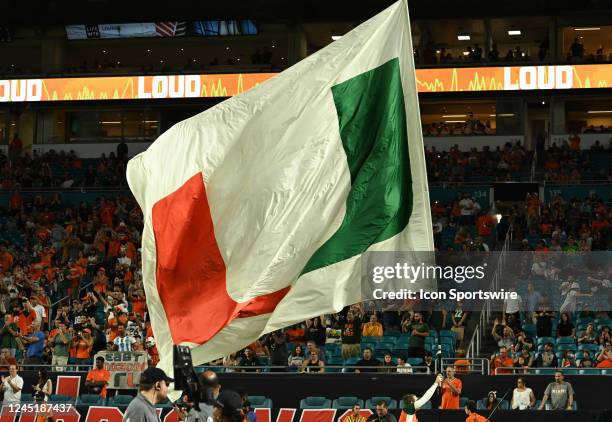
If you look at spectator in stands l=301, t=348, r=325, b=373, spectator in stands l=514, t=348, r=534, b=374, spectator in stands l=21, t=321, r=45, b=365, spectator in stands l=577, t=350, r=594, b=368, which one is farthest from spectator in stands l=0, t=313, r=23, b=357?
spectator in stands l=577, t=350, r=594, b=368

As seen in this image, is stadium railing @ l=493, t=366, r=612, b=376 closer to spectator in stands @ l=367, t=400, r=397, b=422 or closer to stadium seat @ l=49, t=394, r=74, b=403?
spectator in stands @ l=367, t=400, r=397, b=422

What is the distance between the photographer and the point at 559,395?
21531mm

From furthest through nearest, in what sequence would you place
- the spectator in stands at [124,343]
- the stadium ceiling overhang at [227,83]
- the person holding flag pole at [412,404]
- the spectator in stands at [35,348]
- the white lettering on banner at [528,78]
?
the white lettering on banner at [528,78]
the stadium ceiling overhang at [227,83]
the spectator in stands at [35,348]
the spectator in stands at [124,343]
the person holding flag pole at [412,404]

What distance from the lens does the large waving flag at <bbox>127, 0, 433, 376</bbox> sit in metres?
10.9

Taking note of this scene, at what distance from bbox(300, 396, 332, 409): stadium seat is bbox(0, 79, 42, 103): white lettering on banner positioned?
84.9 feet

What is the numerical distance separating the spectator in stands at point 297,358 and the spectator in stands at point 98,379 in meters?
3.65

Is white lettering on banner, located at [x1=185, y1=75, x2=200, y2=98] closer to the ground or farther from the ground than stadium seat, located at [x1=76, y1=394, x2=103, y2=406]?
farther from the ground

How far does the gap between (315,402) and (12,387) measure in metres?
5.95

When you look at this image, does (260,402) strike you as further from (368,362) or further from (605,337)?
(605,337)

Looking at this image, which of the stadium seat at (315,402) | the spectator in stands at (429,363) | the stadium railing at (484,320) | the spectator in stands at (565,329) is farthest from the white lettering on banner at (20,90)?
the spectator in stands at (565,329)

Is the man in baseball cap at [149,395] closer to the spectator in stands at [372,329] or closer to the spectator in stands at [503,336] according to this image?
the spectator in stands at [503,336]

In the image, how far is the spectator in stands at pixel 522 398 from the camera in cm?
2159

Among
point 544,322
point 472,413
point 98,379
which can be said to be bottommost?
point 472,413

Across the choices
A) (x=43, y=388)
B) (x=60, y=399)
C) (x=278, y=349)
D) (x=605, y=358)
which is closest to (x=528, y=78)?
(x=605, y=358)
